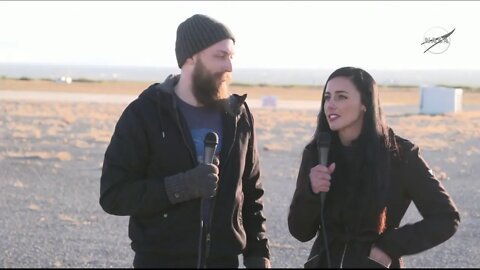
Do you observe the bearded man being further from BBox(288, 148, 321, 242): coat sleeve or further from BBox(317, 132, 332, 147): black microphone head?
BBox(317, 132, 332, 147): black microphone head

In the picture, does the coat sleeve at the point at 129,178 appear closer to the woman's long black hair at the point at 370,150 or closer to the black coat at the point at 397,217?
the black coat at the point at 397,217

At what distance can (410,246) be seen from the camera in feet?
10.5

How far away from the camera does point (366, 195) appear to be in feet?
10.8

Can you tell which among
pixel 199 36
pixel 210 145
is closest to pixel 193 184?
pixel 210 145

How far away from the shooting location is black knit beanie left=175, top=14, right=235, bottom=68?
3.44 meters

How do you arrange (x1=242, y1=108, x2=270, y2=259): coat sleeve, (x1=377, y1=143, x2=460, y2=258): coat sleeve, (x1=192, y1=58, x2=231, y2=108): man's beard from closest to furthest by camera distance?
(x1=377, y1=143, x2=460, y2=258): coat sleeve → (x1=192, y1=58, x2=231, y2=108): man's beard → (x1=242, y1=108, x2=270, y2=259): coat sleeve

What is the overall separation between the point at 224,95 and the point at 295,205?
56 cm

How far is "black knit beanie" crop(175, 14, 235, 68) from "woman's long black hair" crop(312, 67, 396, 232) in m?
0.52

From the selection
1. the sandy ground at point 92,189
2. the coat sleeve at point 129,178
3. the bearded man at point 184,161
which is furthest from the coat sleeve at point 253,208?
the sandy ground at point 92,189

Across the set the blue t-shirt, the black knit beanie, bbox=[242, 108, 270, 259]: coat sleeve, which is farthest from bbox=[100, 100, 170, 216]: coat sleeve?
bbox=[242, 108, 270, 259]: coat sleeve

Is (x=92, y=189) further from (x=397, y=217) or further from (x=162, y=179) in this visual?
(x=397, y=217)

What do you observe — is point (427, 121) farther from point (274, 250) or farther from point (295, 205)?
point (295, 205)

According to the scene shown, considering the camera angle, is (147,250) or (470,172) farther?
(470,172)

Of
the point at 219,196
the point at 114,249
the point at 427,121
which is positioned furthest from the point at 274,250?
the point at 427,121
